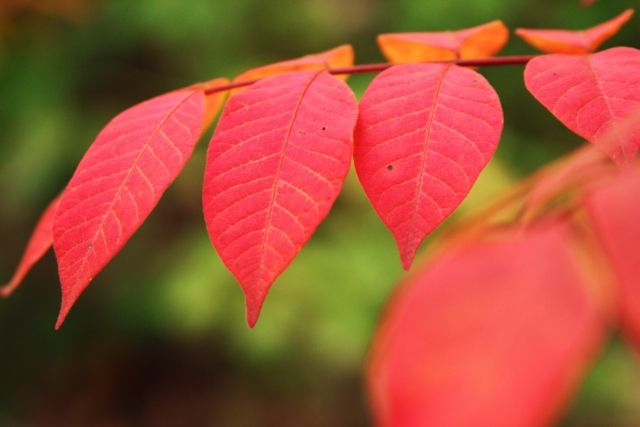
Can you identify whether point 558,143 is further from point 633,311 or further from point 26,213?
point 633,311

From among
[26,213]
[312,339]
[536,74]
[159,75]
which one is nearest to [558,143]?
[312,339]

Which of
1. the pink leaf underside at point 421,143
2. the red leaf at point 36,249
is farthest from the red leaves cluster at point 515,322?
the red leaf at point 36,249

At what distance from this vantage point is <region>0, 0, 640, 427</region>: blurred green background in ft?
9.61

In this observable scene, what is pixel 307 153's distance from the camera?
Answer: 2.36 feet

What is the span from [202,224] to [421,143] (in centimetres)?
277

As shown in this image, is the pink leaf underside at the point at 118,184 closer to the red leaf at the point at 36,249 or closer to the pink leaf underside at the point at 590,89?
the red leaf at the point at 36,249

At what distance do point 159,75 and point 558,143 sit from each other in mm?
1860

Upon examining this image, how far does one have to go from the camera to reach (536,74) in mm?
790

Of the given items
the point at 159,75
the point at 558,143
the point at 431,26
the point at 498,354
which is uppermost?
the point at 498,354

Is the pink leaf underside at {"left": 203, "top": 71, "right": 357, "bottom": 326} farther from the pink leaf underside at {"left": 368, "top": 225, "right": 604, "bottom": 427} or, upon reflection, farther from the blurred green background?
the blurred green background

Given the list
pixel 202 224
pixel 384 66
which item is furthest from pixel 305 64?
pixel 202 224

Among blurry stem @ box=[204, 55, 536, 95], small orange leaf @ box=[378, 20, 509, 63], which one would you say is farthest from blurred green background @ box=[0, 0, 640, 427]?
blurry stem @ box=[204, 55, 536, 95]

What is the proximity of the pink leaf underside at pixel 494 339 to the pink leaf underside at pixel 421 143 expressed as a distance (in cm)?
12

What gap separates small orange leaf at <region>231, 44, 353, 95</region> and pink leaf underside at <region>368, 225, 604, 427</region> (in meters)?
0.52
